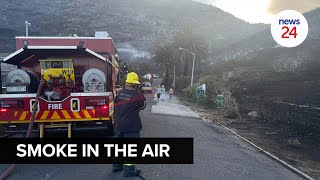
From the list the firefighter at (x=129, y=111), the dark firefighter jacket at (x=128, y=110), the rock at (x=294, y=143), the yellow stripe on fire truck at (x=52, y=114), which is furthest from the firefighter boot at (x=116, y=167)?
the rock at (x=294, y=143)

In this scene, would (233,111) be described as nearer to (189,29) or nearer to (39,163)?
(39,163)

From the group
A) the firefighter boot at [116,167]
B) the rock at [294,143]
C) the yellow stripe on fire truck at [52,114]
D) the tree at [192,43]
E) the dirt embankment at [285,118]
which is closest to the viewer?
the firefighter boot at [116,167]

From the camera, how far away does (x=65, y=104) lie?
8.65m

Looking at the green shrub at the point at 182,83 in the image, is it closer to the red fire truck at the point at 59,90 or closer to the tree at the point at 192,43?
the tree at the point at 192,43

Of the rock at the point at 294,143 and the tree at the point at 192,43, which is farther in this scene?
the tree at the point at 192,43

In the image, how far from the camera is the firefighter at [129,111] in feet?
22.4

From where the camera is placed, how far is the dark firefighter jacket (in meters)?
6.83

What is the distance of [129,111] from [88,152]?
8.32 ft

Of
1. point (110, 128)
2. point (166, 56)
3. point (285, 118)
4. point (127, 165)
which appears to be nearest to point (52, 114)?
point (110, 128)

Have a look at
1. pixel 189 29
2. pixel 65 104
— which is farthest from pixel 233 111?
pixel 189 29

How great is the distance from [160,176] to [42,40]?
19.3ft

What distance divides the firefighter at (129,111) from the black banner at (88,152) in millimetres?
189

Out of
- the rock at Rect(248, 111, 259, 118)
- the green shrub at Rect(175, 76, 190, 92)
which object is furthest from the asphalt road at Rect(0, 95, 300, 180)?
the green shrub at Rect(175, 76, 190, 92)

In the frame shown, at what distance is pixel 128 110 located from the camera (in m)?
6.86
